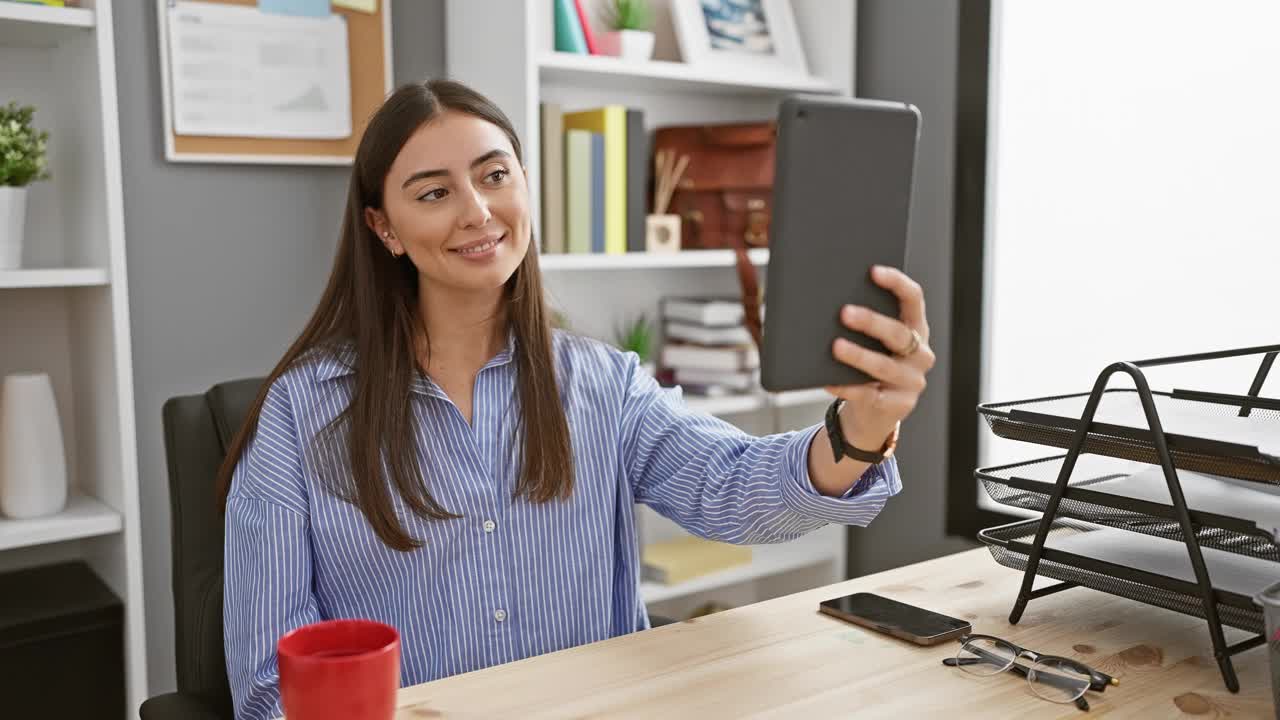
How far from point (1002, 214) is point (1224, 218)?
1.70 feet

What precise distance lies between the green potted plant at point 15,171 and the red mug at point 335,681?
4.79 feet

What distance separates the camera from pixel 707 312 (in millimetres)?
2723

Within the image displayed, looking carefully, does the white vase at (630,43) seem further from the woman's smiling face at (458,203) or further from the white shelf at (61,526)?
the white shelf at (61,526)

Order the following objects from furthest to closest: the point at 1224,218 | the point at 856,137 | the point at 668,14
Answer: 1. the point at 668,14
2. the point at 1224,218
3. the point at 856,137

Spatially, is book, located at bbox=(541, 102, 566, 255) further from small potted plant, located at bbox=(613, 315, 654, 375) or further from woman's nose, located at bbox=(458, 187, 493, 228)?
woman's nose, located at bbox=(458, 187, 493, 228)

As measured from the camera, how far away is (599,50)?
258 cm

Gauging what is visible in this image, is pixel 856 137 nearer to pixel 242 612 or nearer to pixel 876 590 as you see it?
pixel 876 590

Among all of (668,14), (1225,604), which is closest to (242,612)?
(1225,604)

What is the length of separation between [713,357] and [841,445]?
5.22ft

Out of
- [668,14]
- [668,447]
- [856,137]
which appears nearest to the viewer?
[856,137]

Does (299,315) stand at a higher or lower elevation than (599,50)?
lower

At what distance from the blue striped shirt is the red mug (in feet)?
1.76

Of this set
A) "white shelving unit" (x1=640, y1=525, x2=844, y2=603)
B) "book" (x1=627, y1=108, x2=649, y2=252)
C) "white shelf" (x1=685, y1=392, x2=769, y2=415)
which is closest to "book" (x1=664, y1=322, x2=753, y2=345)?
"white shelf" (x1=685, y1=392, x2=769, y2=415)

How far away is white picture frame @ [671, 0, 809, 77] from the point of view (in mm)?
2643
